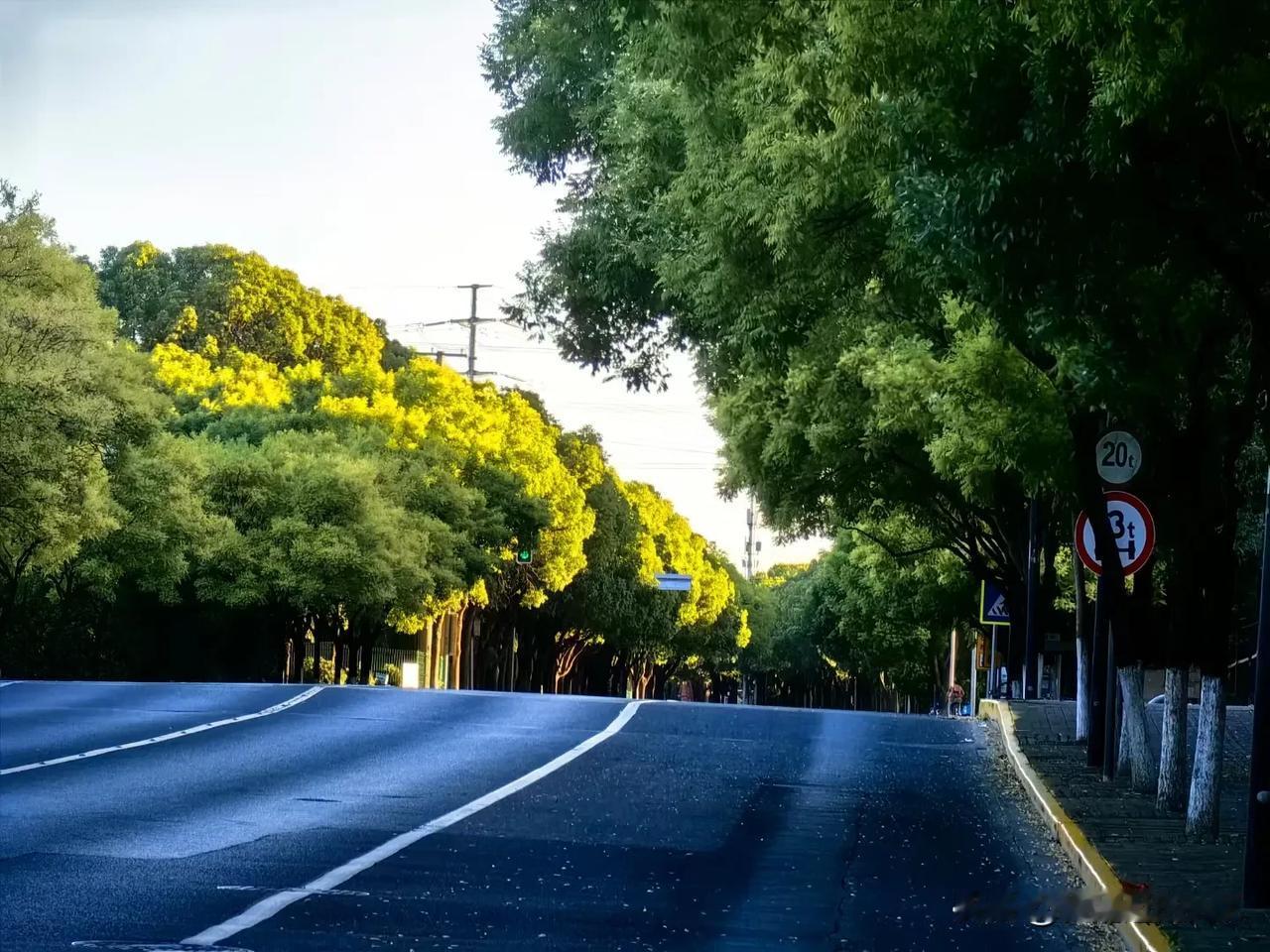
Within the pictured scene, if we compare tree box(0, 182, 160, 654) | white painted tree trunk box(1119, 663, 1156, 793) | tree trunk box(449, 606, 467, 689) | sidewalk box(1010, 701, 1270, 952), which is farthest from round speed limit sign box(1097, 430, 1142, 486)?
tree trunk box(449, 606, 467, 689)

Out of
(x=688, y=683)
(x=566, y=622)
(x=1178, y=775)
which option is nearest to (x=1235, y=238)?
(x=1178, y=775)

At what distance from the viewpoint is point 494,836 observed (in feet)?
47.2

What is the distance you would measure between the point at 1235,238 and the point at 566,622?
8037 cm

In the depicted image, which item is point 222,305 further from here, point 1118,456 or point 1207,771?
point 1207,771

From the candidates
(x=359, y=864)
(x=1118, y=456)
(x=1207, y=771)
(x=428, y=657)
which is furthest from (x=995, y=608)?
(x=428, y=657)

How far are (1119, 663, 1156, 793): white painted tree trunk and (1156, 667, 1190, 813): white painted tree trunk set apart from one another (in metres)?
1.86

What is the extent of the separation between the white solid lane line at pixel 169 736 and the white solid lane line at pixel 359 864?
12.4 ft

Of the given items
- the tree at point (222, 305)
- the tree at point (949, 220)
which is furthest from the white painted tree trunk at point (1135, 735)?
the tree at point (222, 305)

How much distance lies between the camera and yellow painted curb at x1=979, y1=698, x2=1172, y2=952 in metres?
10.0

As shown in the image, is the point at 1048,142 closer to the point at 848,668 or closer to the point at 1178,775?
the point at 1178,775

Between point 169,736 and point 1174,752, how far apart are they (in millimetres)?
10139

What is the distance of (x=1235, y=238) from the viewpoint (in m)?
14.0

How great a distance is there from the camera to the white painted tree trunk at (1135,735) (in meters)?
20.4

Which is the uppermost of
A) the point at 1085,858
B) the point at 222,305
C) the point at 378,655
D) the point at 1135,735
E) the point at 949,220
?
the point at 222,305
